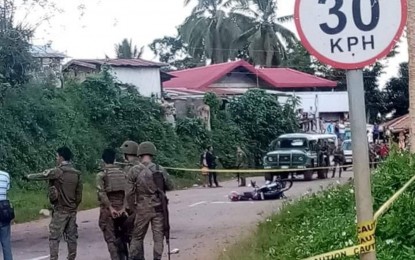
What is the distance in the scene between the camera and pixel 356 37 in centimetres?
446

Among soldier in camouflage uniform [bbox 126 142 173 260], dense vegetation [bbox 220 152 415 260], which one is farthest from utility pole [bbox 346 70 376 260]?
soldier in camouflage uniform [bbox 126 142 173 260]

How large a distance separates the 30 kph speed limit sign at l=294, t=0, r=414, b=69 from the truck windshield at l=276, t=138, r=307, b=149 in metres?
31.0

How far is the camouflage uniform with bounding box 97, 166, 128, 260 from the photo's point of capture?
40.3 feet

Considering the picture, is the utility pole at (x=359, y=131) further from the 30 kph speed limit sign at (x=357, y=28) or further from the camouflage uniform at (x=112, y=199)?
the camouflage uniform at (x=112, y=199)

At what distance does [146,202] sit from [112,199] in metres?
0.99

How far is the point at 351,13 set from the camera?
447 centimetres

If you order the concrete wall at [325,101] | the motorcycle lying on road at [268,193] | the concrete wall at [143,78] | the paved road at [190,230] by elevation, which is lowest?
the paved road at [190,230]

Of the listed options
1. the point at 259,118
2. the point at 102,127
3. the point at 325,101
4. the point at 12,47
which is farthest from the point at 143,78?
the point at 12,47

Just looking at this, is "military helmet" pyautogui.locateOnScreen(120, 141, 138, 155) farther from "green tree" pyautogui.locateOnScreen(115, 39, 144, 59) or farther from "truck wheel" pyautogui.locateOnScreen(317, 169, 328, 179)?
"green tree" pyautogui.locateOnScreen(115, 39, 144, 59)

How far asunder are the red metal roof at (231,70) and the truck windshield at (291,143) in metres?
17.2

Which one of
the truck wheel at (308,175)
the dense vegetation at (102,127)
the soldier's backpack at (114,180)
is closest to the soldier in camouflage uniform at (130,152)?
the soldier's backpack at (114,180)

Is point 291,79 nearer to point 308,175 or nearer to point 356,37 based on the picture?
point 308,175

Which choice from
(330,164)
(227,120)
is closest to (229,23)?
(227,120)

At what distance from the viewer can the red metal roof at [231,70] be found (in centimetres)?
5428
